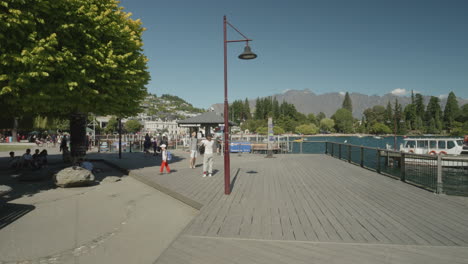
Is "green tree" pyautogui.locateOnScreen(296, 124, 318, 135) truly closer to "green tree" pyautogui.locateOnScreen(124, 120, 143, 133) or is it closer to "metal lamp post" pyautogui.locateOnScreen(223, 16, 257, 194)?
"green tree" pyautogui.locateOnScreen(124, 120, 143, 133)

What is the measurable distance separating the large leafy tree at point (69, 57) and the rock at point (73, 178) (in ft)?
9.20

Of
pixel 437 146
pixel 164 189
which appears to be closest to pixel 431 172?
pixel 164 189

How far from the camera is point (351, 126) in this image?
576ft

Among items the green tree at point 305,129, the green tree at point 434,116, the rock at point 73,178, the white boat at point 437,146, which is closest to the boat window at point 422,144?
the white boat at point 437,146

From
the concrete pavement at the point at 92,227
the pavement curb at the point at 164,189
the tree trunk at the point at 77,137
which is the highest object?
the tree trunk at the point at 77,137

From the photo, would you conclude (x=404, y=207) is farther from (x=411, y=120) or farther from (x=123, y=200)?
(x=411, y=120)

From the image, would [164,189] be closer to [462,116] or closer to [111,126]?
[111,126]

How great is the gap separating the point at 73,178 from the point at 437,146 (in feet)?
110

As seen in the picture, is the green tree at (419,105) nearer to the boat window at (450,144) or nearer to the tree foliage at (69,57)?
the boat window at (450,144)

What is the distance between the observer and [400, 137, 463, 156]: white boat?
27594 millimetres

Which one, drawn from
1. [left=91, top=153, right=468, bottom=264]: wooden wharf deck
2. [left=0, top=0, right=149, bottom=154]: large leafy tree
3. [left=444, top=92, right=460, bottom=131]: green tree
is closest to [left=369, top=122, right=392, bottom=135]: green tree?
[left=444, top=92, right=460, bottom=131]: green tree

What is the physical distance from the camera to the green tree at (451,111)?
385 feet

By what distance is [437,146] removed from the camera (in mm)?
28406

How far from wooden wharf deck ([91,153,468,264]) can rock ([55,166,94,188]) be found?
4378 millimetres
